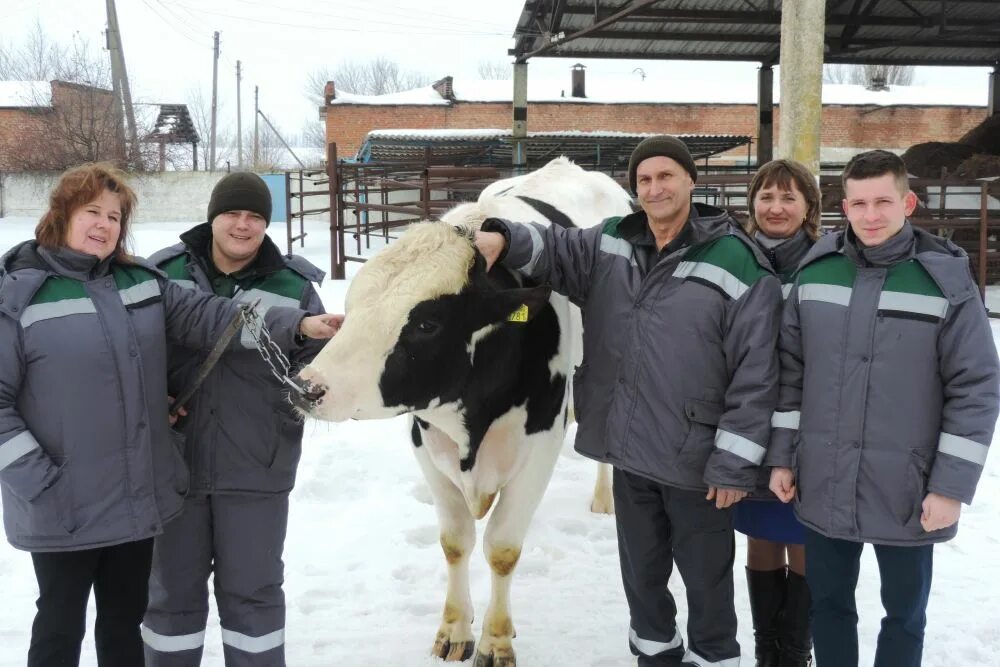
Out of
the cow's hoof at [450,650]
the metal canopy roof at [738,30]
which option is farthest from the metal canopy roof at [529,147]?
the cow's hoof at [450,650]

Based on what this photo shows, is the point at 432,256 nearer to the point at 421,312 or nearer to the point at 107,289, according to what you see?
the point at 421,312

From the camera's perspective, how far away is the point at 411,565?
157 inches

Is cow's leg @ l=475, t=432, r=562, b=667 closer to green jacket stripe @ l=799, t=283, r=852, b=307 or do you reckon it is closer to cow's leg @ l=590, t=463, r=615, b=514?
green jacket stripe @ l=799, t=283, r=852, b=307

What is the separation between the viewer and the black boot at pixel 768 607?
2975 mm

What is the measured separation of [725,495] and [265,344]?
4.95ft

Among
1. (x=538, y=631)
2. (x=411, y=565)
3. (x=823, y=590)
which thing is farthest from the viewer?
(x=411, y=565)

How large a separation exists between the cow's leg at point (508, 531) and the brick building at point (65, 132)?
24117 millimetres

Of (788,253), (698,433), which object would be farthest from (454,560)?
(788,253)

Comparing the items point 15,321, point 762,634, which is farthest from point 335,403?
point 762,634

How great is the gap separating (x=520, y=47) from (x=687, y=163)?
13.3 m

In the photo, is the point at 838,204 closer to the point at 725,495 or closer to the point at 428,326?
the point at 725,495

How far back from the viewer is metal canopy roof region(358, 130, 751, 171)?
1797 cm

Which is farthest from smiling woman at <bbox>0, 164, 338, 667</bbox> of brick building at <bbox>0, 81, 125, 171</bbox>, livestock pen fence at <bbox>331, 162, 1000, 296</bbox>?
brick building at <bbox>0, 81, 125, 171</bbox>

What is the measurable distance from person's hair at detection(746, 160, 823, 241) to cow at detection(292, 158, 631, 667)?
92 cm
